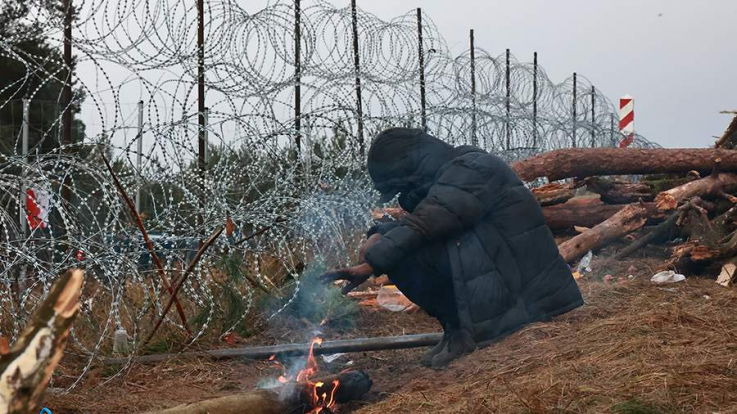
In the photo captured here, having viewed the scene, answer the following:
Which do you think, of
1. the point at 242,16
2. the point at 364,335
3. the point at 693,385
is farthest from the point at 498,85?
A: the point at 693,385

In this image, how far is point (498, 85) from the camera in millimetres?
13641

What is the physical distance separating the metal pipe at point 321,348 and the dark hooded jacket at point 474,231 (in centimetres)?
64

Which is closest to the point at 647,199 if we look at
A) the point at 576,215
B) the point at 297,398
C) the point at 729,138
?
the point at 576,215

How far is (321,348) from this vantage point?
5.88 meters

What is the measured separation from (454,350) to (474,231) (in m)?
0.71

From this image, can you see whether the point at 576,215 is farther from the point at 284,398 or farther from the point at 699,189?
the point at 284,398

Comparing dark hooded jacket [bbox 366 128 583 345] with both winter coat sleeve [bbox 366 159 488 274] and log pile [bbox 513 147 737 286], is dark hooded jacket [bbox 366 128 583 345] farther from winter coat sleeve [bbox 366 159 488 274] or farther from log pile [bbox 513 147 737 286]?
log pile [bbox 513 147 737 286]

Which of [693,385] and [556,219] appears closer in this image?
[693,385]

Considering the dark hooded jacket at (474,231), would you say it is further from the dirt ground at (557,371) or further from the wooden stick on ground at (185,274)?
the wooden stick on ground at (185,274)

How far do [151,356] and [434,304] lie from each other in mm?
1862

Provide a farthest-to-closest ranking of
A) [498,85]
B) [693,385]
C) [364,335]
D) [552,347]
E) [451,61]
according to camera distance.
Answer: [498,85]
[451,61]
[364,335]
[552,347]
[693,385]

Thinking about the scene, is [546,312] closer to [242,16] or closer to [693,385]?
[693,385]

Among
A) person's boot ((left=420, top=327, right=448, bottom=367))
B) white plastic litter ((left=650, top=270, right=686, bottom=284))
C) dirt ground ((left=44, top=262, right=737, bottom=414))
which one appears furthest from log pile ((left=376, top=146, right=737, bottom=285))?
person's boot ((left=420, top=327, right=448, bottom=367))

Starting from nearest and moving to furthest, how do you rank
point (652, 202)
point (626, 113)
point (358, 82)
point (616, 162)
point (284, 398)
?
1. point (284, 398)
2. point (652, 202)
3. point (616, 162)
4. point (358, 82)
5. point (626, 113)
